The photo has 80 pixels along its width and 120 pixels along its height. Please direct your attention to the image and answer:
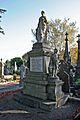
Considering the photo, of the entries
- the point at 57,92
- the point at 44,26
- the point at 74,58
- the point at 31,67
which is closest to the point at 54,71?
the point at 57,92

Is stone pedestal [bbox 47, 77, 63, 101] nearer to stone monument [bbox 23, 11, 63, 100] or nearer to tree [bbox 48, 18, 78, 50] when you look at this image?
stone monument [bbox 23, 11, 63, 100]

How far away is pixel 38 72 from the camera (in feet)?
35.0

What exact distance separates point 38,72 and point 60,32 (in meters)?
24.5

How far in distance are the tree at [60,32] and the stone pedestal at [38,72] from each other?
76.2ft

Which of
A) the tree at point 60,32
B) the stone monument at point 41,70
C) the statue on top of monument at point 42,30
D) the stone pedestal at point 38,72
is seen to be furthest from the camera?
the tree at point 60,32

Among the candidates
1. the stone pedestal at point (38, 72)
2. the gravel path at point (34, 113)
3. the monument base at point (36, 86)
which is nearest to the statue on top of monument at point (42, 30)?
the stone pedestal at point (38, 72)

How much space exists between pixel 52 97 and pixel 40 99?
69 centimetres

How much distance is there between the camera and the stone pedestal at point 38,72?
392 inches

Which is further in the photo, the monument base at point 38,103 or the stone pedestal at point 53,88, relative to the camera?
the stone pedestal at point 53,88

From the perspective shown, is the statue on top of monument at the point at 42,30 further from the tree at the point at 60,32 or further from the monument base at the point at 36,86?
the tree at the point at 60,32

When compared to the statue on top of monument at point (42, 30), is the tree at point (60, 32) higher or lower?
higher

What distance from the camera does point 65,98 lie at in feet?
31.4

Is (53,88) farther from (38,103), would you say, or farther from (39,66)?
(39,66)

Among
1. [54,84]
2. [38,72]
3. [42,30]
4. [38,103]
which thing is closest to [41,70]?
[38,72]
